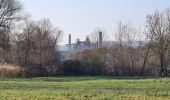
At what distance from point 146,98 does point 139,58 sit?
6447cm

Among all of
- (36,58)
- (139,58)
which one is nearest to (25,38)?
(36,58)

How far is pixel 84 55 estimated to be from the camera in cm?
7931

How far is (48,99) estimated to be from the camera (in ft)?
60.2

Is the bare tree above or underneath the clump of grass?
above

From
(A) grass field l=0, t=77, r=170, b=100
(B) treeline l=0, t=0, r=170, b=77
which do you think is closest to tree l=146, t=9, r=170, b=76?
(B) treeline l=0, t=0, r=170, b=77

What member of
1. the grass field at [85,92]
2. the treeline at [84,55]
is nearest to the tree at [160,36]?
the treeline at [84,55]

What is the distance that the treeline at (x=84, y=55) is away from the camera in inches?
2960

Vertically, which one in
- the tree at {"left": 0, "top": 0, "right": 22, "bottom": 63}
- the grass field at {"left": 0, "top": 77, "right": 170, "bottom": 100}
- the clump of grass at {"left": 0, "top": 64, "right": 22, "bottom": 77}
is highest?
the tree at {"left": 0, "top": 0, "right": 22, "bottom": 63}

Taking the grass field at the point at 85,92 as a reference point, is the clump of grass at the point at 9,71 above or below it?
above

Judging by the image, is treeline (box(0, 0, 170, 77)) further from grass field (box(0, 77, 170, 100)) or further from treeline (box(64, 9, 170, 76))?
grass field (box(0, 77, 170, 100))

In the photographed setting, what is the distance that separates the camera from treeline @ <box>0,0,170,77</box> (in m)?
75.2

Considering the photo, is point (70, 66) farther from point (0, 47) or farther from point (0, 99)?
point (0, 99)

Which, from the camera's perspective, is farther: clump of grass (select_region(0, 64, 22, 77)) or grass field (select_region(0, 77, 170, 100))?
clump of grass (select_region(0, 64, 22, 77))

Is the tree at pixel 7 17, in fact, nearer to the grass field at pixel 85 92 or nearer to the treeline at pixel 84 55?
the treeline at pixel 84 55
